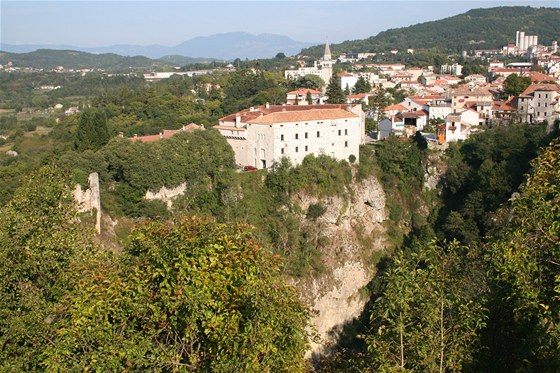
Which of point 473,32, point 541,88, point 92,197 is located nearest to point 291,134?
point 92,197

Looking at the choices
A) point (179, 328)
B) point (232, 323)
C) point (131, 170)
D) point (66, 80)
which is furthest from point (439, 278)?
point (66, 80)

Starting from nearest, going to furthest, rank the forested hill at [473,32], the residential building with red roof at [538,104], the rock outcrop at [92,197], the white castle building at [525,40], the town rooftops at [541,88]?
the rock outcrop at [92,197], the residential building with red roof at [538,104], the town rooftops at [541,88], the white castle building at [525,40], the forested hill at [473,32]

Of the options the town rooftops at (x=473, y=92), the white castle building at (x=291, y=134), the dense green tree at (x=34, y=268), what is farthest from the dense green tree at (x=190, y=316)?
the town rooftops at (x=473, y=92)

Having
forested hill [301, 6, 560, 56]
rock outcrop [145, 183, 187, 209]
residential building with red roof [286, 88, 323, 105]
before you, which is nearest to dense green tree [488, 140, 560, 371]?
rock outcrop [145, 183, 187, 209]

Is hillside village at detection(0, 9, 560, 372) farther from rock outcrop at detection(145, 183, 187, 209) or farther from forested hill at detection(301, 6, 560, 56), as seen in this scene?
forested hill at detection(301, 6, 560, 56)

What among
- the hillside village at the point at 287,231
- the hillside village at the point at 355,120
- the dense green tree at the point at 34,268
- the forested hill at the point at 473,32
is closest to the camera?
the hillside village at the point at 287,231

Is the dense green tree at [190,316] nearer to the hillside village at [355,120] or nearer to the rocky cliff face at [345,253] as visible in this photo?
the rocky cliff face at [345,253]

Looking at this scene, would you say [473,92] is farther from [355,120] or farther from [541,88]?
[355,120]
